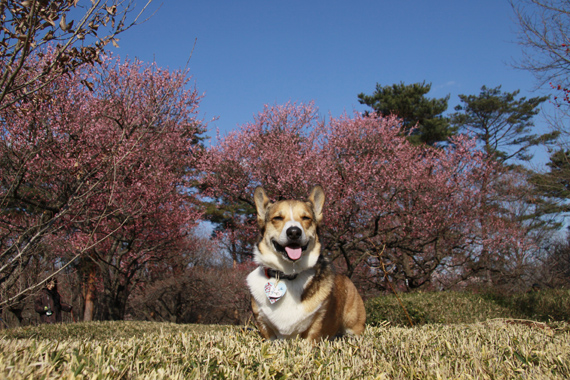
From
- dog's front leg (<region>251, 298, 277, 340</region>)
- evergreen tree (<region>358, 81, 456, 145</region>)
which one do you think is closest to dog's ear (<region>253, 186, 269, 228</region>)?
dog's front leg (<region>251, 298, 277, 340</region>)

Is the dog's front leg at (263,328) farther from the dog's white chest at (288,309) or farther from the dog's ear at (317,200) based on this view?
the dog's ear at (317,200)

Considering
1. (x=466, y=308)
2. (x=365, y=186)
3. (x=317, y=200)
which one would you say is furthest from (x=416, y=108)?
(x=317, y=200)

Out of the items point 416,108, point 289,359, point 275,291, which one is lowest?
point 289,359

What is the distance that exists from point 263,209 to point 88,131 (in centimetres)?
845

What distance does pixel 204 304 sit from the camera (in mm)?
20578

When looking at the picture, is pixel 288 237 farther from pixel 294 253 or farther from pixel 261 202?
pixel 261 202

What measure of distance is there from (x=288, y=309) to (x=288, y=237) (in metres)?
0.63

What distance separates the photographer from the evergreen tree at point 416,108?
2919cm

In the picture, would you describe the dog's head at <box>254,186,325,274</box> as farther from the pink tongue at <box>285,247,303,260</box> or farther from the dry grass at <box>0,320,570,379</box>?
the dry grass at <box>0,320,570,379</box>

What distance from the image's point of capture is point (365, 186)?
46.3 feet

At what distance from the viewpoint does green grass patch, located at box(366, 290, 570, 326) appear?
8083 mm

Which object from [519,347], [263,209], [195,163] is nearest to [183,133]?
[195,163]

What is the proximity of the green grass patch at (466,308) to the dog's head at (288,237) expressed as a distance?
16.2 feet

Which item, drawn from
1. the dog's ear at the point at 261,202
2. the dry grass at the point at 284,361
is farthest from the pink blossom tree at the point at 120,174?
the dry grass at the point at 284,361
